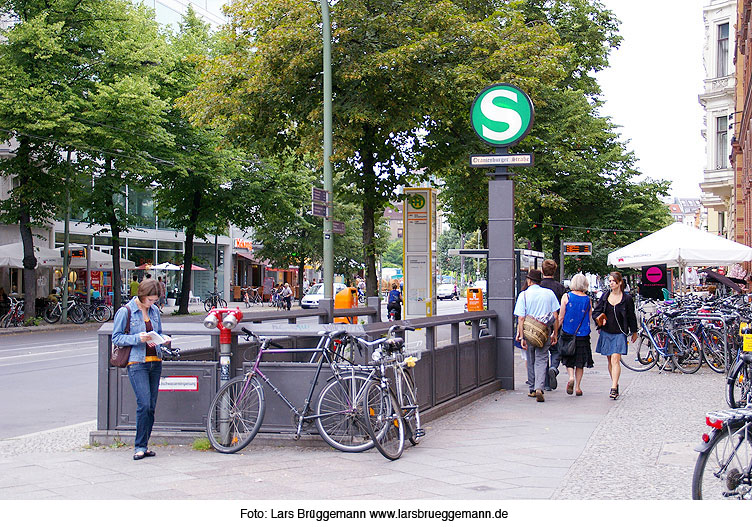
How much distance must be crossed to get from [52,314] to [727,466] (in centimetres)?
3161

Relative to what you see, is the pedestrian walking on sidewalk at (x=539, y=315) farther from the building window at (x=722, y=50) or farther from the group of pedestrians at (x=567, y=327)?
the building window at (x=722, y=50)

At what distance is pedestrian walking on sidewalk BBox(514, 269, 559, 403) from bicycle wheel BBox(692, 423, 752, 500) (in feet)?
19.8

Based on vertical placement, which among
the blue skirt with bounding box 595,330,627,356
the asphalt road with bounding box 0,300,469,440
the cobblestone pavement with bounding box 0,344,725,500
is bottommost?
the asphalt road with bounding box 0,300,469,440

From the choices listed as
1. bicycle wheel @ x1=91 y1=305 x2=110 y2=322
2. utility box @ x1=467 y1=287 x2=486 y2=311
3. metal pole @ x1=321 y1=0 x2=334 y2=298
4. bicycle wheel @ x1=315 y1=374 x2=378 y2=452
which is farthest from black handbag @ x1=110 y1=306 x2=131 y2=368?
bicycle wheel @ x1=91 y1=305 x2=110 y2=322

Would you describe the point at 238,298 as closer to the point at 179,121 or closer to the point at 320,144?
the point at 179,121

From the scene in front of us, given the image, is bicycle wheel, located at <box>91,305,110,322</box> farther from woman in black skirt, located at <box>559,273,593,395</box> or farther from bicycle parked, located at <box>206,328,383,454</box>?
bicycle parked, located at <box>206,328,383,454</box>

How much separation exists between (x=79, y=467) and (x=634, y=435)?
528cm

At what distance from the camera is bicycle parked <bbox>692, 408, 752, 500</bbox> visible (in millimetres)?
4660

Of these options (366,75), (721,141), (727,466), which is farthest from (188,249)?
(727,466)

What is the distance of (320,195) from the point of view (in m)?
15.4

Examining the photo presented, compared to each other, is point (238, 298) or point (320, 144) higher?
point (320, 144)

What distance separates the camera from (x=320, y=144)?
18875 mm

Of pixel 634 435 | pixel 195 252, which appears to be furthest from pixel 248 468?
pixel 195 252

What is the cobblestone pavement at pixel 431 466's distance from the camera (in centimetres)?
596
